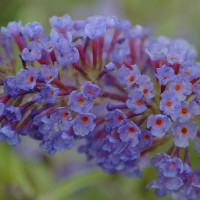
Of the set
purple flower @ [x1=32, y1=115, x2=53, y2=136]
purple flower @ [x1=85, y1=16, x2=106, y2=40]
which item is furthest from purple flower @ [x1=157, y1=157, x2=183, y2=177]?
purple flower @ [x1=85, y1=16, x2=106, y2=40]

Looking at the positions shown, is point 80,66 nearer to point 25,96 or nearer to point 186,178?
point 25,96

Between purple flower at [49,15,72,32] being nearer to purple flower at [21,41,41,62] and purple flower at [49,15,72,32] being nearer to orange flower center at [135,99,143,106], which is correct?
purple flower at [21,41,41,62]

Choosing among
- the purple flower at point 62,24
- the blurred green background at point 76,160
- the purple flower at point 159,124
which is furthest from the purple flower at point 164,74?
the blurred green background at point 76,160

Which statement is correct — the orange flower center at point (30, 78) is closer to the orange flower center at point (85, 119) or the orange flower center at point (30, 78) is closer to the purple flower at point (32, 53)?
the purple flower at point (32, 53)

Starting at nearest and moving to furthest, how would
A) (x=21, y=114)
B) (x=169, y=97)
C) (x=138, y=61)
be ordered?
(x=169, y=97) → (x=21, y=114) → (x=138, y=61)

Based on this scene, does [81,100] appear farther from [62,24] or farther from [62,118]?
[62,24]

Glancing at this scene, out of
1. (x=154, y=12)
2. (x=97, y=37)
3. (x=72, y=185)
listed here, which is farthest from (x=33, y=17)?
(x=97, y=37)

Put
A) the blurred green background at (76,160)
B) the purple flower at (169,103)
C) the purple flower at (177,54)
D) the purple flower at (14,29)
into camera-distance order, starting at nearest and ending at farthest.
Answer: the purple flower at (169,103)
the purple flower at (177,54)
the purple flower at (14,29)
the blurred green background at (76,160)

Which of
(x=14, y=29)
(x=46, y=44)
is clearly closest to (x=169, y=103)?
(x=46, y=44)
